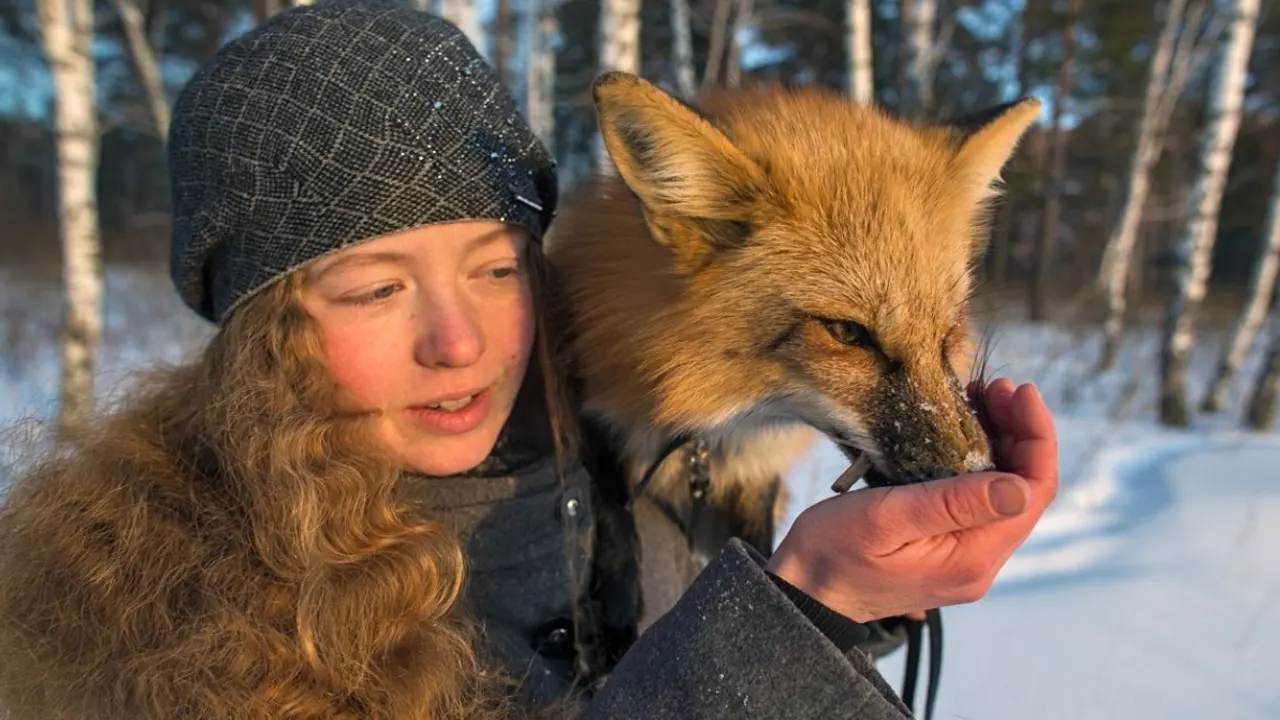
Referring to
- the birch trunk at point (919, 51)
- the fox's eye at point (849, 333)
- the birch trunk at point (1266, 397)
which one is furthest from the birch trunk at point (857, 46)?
the fox's eye at point (849, 333)

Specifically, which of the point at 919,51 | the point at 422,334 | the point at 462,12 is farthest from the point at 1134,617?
the point at 919,51

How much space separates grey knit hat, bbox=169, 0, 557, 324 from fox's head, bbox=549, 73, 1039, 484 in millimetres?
307

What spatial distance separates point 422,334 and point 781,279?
710mm

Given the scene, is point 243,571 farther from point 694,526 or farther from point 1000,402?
point 1000,402

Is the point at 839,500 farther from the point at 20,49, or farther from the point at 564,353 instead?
the point at 20,49

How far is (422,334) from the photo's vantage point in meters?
1.33

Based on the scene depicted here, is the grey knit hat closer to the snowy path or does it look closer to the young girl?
the young girl

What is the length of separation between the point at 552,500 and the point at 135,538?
69 centimetres

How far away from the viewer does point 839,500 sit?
1.07 meters

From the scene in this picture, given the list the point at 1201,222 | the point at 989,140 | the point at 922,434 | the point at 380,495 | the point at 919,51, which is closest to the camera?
the point at 380,495

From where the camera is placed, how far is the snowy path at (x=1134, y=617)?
2.44 m

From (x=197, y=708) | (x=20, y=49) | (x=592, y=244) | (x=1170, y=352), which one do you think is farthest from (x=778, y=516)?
(x=20, y=49)

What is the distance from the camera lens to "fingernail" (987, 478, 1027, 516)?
37.9 inches

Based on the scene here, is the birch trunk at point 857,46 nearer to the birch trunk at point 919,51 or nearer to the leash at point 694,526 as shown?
the birch trunk at point 919,51
